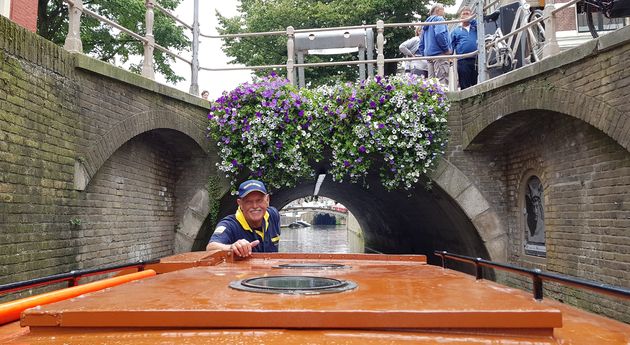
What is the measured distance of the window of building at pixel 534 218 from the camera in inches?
286

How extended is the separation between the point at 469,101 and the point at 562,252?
2.65m

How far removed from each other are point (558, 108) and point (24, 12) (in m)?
7.64

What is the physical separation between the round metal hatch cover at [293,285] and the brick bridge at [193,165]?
3532 millimetres

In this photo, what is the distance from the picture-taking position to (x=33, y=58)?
16.2 feet

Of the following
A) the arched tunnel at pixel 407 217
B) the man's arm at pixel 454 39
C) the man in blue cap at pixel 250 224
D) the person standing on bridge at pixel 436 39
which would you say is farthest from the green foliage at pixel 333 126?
the man in blue cap at pixel 250 224

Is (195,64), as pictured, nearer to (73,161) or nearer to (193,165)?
(193,165)

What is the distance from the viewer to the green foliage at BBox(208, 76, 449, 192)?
761cm

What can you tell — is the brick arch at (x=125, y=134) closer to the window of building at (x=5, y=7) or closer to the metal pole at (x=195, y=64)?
the metal pole at (x=195, y=64)

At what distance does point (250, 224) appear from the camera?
4086 mm

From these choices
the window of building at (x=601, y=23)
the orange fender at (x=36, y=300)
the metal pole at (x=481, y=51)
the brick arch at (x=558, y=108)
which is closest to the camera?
the orange fender at (x=36, y=300)

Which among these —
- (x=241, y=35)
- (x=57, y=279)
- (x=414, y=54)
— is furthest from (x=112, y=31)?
(x=57, y=279)

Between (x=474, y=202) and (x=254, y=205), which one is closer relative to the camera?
(x=254, y=205)

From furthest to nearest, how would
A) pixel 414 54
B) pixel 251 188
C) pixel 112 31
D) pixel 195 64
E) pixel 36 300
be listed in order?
pixel 112 31, pixel 414 54, pixel 195 64, pixel 251 188, pixel 36 300

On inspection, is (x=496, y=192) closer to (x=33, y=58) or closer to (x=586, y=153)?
(x=586, y=153)
